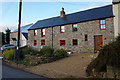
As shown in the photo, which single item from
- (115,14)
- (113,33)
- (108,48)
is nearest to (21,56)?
(108,48)

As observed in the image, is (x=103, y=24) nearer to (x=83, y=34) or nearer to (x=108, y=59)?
(x=83, y=34)

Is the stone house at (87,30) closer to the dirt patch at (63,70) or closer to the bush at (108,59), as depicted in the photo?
the dirt patch at (63,70)

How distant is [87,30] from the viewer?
57.7ft

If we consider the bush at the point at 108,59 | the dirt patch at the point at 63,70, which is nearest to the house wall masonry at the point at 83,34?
the dirt patch at the point at 63,70

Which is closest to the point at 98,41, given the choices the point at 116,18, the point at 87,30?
the point at 87,30

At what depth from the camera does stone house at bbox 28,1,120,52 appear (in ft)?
51.7

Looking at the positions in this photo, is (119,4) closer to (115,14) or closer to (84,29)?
(115,14)

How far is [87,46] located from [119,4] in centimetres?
719

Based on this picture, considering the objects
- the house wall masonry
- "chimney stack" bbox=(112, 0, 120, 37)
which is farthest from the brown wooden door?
"chimney stack" bbox=(112, 0, 120, 37)

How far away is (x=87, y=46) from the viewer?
17.2 metres

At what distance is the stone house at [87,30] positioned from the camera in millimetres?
15766

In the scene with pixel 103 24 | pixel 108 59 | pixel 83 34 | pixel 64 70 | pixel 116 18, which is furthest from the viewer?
pixel 83 34

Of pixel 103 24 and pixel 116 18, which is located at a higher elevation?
pixel 116 18

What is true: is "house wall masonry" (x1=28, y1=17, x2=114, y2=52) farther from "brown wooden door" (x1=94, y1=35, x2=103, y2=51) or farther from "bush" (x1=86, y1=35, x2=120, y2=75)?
"bush" (x1=86, y1=35, x2=120, y2=75)
